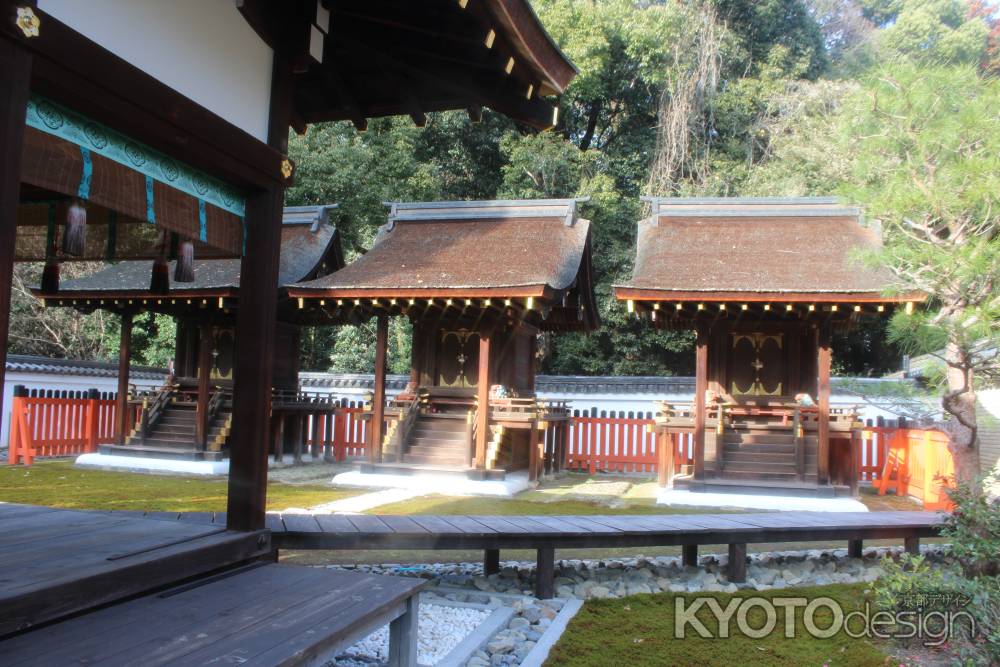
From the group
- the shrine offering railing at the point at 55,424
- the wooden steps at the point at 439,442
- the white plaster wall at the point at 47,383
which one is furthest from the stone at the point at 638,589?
the white plaster wall at the point at 47,383

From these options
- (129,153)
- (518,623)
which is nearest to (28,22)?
(129,153)

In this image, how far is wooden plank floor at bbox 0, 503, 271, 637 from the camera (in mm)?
2625

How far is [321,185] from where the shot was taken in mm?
20312

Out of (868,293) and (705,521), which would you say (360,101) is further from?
(868,293)

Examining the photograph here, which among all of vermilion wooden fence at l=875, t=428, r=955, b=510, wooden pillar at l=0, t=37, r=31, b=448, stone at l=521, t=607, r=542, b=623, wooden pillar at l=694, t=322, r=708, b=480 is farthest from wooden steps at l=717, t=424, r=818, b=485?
wooden pillar at l=0, t=37, r=31, b=448

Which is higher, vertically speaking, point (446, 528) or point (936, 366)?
point (936, 366)

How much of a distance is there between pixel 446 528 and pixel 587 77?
20.3 metres

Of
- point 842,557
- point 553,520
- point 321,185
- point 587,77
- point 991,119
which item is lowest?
point 842,557

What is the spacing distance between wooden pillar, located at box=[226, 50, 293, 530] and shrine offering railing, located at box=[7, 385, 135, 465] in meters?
11.2

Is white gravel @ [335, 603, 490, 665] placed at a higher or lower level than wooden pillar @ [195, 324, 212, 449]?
lower

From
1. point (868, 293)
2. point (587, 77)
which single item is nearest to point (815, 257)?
point (868, 293)

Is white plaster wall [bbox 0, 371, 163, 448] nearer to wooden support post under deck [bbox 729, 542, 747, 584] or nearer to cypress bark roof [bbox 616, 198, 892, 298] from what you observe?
cypress bark roof [bbox 616, 198, 892, 298]

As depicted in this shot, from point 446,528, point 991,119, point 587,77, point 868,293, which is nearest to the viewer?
point 446,528

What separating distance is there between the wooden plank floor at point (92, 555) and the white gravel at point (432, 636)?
0.81m
